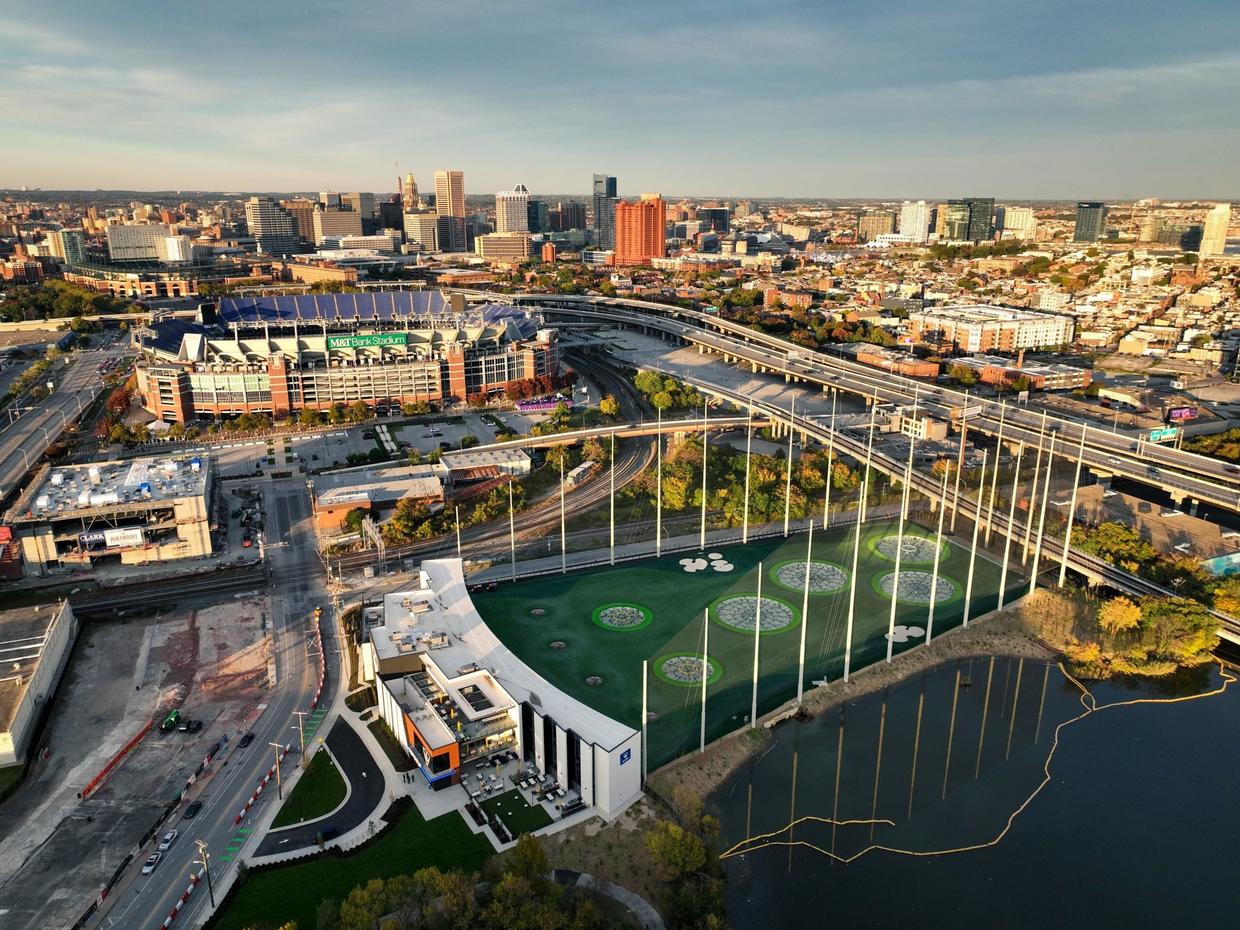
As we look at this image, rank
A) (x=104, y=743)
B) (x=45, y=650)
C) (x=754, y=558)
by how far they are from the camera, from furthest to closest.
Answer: (x=754, y=558) < (x=45, y=650) < (x=104, y=743)

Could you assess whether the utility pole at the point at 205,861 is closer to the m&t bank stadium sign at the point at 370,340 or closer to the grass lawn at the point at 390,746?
the grass lawn at the point at 390,746

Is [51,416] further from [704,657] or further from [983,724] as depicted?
[983,724]

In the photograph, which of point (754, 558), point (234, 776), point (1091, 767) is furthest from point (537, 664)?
point (1091, 767)

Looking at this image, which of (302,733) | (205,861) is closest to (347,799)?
(302,733)

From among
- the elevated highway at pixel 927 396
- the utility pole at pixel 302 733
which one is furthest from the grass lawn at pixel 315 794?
the elevated highway at pixel 927 396

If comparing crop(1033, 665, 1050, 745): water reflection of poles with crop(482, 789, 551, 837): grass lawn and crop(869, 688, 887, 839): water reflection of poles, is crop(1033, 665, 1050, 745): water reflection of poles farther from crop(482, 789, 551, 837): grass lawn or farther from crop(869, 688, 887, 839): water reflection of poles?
crop(482, 789, 551, 837): grass lawn

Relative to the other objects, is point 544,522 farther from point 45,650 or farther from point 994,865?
point 994,865

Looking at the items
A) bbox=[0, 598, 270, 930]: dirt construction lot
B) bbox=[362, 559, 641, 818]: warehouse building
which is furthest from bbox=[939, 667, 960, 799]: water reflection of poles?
bbox=[0, 598, 270, 930]: dirt construction lot
